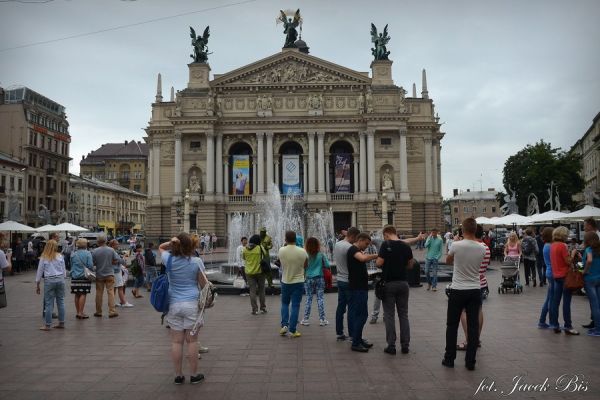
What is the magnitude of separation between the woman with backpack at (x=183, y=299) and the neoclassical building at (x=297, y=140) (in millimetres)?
46298

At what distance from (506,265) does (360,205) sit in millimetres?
37520

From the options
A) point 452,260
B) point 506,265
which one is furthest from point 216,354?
point 506,265

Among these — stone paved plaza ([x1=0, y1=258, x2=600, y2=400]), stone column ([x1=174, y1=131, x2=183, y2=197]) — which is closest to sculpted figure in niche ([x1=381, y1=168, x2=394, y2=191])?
stone column ([x1=174, y1=131, x2=183, y2=197])

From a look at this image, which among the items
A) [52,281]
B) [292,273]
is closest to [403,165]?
[292,273]

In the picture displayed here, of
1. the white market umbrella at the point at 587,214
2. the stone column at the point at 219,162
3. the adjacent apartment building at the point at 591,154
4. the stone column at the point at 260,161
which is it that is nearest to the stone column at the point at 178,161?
the stone column at the point at 219,162

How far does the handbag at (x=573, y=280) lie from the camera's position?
1012 cm

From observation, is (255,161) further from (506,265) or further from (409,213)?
(506,265)

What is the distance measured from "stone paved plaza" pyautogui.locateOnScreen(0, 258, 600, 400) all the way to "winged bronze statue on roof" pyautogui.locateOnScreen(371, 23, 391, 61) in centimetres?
4835

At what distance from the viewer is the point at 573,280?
33.3 ft

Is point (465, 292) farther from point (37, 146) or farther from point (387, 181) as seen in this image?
point (37, 146)

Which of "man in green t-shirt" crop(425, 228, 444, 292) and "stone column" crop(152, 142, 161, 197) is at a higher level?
"stone column" crop(152, 142, 161, 197)

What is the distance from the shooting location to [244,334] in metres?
10.6

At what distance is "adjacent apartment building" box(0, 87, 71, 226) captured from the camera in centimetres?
6397

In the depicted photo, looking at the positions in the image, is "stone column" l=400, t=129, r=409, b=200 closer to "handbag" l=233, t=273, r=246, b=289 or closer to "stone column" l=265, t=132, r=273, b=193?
"stone column" l=265, t=132, r=273, b=193
